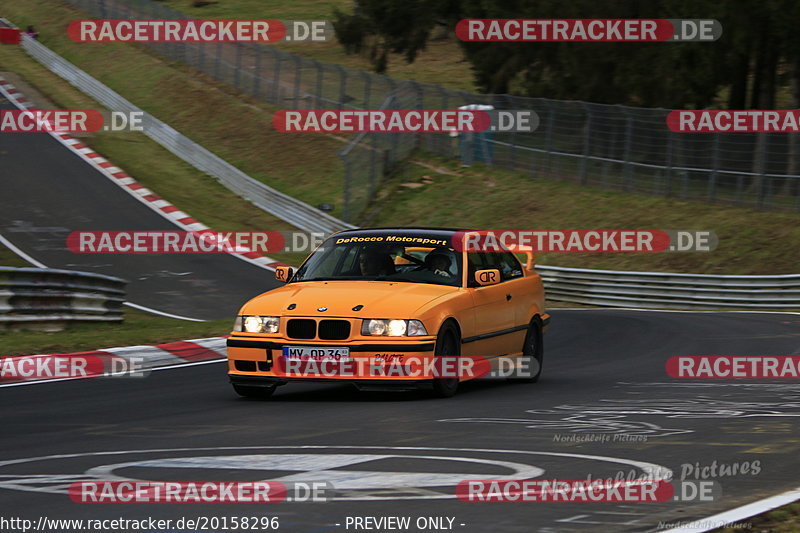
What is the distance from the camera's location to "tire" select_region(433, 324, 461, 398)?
34.2ft

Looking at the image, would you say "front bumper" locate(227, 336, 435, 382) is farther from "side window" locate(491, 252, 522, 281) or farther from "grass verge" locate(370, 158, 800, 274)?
"grass verge" locate(370, 158, 800, 274)

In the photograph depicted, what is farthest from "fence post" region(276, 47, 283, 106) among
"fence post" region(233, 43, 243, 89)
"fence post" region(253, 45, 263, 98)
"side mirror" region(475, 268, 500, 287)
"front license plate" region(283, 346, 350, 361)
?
"front license plate" region(283, 346, 350, 361)

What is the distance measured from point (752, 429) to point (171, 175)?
3079 centimetres

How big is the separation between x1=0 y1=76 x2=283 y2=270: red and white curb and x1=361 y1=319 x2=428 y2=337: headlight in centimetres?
1804

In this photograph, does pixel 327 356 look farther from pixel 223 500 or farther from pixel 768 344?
pixel 768 344

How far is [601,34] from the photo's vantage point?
104 ft

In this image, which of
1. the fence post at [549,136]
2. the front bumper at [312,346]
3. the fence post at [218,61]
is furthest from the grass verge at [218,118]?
the front bumper at [312,346]

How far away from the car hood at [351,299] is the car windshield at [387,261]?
0.67 ft

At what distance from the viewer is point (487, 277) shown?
11.1 meters

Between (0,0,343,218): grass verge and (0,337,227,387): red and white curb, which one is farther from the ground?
(0,0,343,218): grass verge

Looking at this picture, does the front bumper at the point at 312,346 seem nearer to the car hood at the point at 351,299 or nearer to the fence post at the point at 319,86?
the car hood at the point at 351,299

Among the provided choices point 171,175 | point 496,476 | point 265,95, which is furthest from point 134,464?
point 265,95

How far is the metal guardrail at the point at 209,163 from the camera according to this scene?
33.3 meters

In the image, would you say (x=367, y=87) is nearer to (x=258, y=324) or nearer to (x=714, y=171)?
(x=714, y=171)
